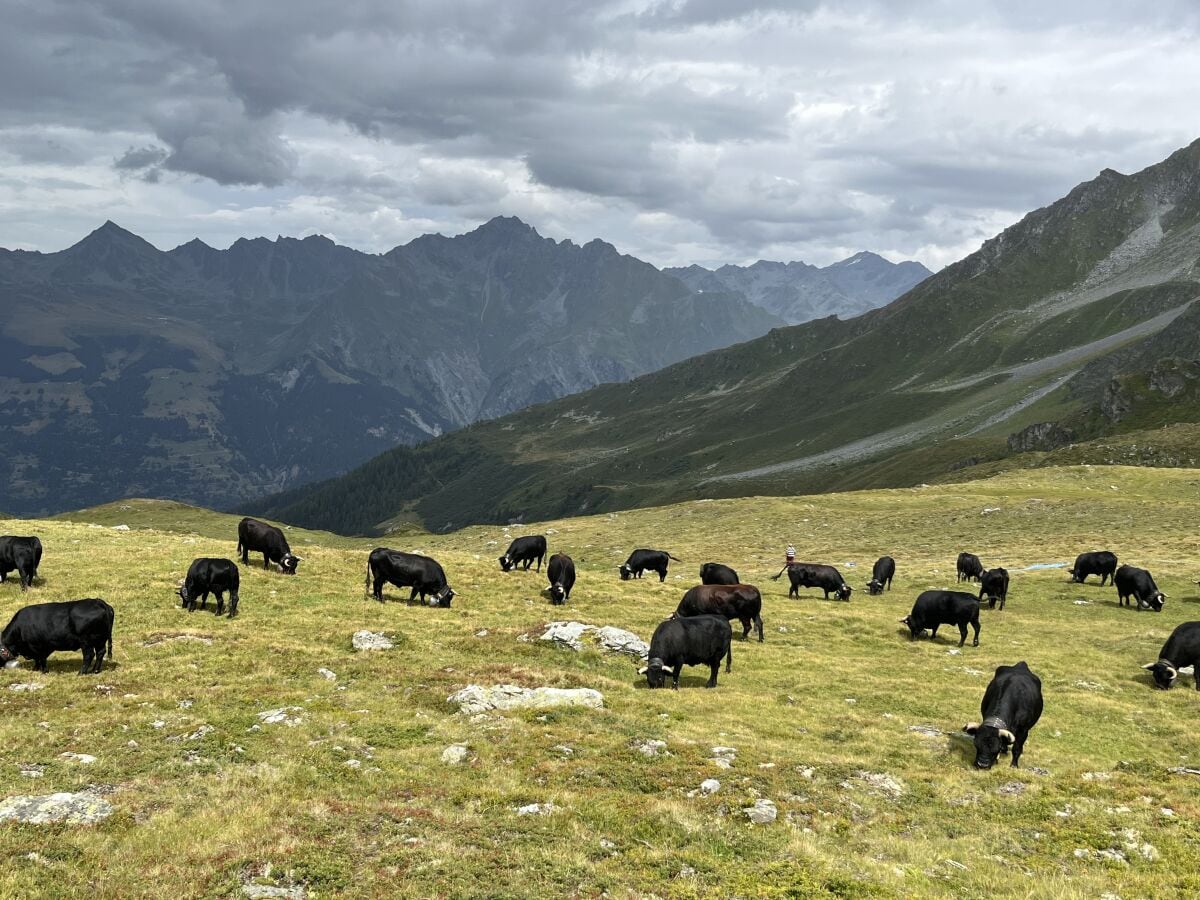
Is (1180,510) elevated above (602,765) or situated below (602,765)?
above

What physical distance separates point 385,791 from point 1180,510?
70.9 m

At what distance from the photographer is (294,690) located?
2142 cm

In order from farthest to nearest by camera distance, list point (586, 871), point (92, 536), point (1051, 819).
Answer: point (92, 536)
point (1051, 819)
point (586, 871)

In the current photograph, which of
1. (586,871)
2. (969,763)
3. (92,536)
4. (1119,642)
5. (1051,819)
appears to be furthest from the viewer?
(92,536)

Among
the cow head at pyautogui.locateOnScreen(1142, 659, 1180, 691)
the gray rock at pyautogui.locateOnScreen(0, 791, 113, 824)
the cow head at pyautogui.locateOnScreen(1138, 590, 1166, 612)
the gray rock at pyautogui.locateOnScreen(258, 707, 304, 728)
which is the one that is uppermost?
the cow head at pyautogui.locateOnScreen(1138, 590, 1166, 612)

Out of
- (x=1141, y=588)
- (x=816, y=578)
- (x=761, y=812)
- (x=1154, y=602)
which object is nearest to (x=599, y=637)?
(x=761, y=812)

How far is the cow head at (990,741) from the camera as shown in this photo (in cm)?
1861

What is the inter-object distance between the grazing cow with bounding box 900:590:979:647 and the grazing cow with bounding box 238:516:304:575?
94.7ft

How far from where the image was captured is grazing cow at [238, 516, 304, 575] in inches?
1423

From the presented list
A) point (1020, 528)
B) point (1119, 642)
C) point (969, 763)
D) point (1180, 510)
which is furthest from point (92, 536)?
point (1180, 510)

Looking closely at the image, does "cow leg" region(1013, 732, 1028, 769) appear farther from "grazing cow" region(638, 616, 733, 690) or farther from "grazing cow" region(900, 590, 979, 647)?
"grazing cow" region(900, 590, 979, 647)

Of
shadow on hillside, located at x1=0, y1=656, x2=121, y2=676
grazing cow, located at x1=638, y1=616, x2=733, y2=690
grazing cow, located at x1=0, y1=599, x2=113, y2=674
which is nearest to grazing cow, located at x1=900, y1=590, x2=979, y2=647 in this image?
grazing cow, located at x1=638, y1=616, x2=733, y2=690

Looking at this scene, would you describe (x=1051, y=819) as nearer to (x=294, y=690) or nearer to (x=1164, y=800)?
(x=1164, y=800)

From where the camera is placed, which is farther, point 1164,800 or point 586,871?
point 1164,800
